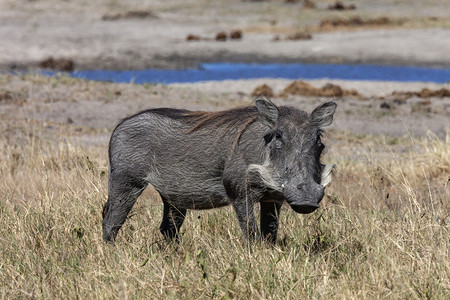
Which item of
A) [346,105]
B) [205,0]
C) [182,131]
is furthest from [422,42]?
[182,131]

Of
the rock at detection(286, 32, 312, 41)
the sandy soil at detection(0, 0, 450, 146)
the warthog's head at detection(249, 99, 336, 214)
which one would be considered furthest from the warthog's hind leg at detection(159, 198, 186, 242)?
the rock at detection(286, 32, 312, 41)

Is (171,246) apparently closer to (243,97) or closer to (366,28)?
(243,97)

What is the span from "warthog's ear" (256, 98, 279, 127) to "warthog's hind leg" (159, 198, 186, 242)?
3.60ft

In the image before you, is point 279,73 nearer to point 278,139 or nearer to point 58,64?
point 58,64

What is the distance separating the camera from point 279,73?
2345 cm

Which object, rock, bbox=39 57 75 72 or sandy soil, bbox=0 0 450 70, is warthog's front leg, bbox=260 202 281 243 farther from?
sandy soil, bbox=0 0 450 70

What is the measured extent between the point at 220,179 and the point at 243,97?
1088 cm

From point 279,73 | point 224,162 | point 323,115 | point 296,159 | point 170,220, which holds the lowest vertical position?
point 279,73

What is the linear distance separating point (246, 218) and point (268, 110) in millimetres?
655

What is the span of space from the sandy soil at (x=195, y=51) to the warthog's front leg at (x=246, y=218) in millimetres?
2434

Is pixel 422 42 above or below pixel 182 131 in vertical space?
below

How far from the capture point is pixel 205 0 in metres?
40.8

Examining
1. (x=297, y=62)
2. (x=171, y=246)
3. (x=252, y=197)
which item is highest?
(x=252, y=197)

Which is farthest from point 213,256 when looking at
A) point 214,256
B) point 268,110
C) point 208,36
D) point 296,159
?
point 208,36
